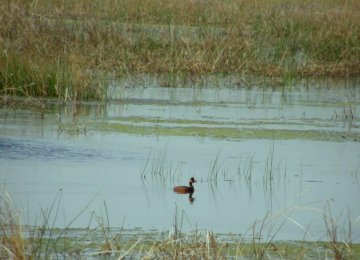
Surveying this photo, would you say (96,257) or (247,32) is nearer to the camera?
(96,257)

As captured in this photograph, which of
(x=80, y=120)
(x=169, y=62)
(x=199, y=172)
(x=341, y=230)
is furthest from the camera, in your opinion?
(x=169, y=62)

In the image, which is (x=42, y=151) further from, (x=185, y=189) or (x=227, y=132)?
(x=227, y=132)

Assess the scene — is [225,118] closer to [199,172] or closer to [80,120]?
[80,120]

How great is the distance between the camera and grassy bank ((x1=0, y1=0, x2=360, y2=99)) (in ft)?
44.5

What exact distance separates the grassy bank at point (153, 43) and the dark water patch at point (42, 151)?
207cm

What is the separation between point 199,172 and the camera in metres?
9.69

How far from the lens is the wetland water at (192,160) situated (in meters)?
7.88

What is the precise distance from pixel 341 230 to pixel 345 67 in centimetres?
1037

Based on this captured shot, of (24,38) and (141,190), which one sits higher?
(24,38)

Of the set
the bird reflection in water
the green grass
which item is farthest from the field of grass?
the green grass

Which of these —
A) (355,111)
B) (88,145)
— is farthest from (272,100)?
(88,145)

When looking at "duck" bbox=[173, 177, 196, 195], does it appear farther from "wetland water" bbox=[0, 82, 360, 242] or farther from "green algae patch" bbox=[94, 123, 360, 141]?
"green algae patch" bbox=[94, 123, 360, 141]

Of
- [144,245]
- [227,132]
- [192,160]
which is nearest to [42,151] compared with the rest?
[192,160]

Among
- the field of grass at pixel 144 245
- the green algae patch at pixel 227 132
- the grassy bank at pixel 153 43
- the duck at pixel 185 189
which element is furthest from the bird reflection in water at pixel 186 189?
the grassy bank at pixel 153 43
